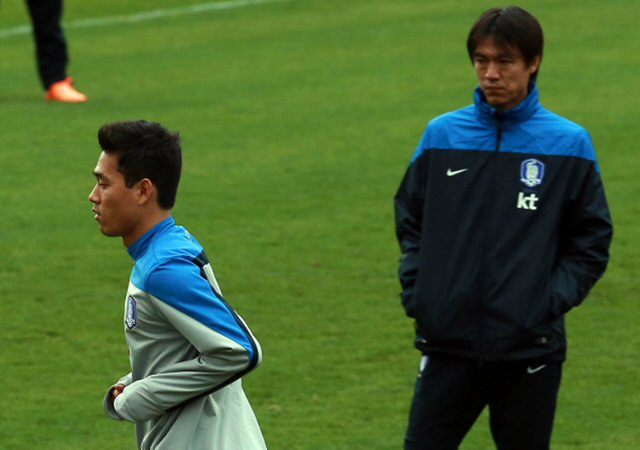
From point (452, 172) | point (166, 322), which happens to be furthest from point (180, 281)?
point (452, 172)

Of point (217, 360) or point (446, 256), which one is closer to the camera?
point (217, 360)

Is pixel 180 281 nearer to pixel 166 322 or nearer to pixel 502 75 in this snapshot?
pixel 166 322

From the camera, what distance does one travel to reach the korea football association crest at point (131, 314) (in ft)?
13.9

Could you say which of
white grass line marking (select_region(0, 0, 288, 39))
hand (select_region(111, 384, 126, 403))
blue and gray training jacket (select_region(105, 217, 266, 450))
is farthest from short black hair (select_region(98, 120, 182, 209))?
white grass line marking (select_region(0, 0, 288, 39))

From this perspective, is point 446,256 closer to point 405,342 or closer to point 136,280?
point 136,280

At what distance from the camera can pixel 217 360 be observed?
4.18 metres

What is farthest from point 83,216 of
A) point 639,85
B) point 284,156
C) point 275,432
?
point 639,85

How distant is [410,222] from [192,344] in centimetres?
131

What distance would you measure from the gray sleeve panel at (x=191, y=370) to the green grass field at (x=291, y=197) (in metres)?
3.05

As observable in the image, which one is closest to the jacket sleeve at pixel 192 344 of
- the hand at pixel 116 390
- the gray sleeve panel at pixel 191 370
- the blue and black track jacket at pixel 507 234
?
the gray sleeve panel at pixel 191 370

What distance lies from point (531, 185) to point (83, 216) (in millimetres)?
7008

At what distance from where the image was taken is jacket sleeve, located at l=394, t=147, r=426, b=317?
5250mm

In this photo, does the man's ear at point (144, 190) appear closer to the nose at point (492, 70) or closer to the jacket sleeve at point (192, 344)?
the jacket sleeve at point (192, 344)

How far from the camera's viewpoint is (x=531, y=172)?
5098 millimetres
